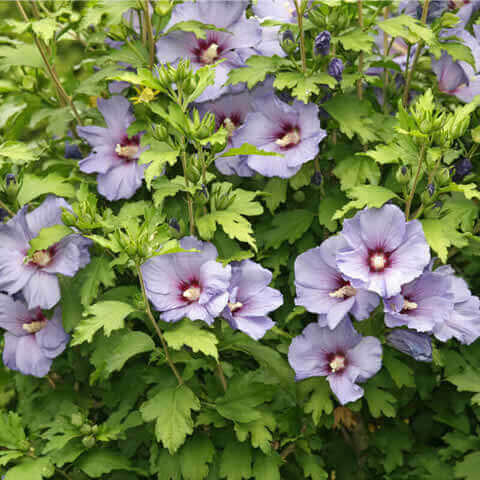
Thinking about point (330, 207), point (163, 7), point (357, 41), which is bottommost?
point (330, 207)

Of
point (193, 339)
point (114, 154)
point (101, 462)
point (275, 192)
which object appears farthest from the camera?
point (114, 154)

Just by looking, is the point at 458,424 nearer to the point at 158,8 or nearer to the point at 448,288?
the point at 448,288

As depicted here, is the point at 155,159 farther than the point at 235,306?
No

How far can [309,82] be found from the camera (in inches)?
69.9

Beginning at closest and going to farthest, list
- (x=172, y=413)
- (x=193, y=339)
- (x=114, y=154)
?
1. (x=193, y=339)
2. (x=172, y=413)
3. (x=114, y=154)

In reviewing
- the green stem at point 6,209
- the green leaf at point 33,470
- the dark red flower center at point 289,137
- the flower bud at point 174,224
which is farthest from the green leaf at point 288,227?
the green leaf at point 33,470

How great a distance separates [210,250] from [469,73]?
1.15 metres

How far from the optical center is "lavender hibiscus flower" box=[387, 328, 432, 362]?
5.58 feet

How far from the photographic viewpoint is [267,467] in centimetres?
177

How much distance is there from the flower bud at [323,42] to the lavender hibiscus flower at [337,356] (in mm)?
842

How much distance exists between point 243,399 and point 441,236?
30.2 inches

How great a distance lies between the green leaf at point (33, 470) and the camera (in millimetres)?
1749

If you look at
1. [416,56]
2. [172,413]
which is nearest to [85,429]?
[172,413]

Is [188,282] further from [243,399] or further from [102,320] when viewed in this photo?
[243,399]
